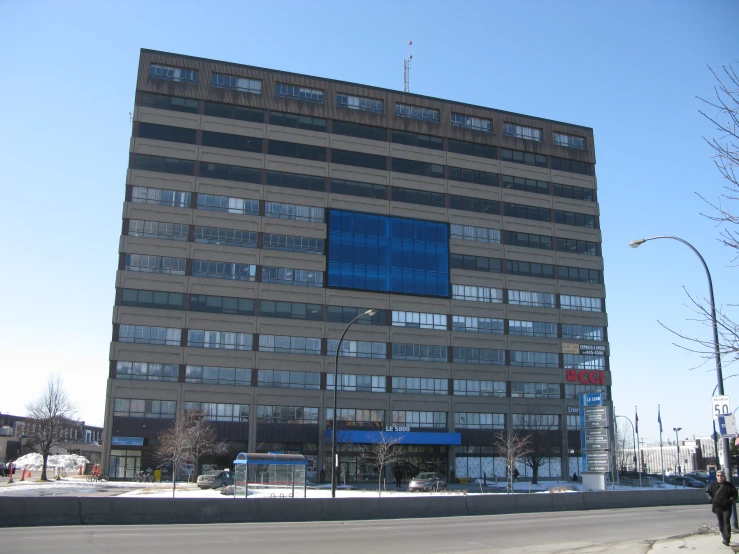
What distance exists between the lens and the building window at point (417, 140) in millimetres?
76250

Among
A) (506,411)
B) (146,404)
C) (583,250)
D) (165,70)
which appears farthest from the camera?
(583,250)

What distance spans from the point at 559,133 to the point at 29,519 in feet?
245

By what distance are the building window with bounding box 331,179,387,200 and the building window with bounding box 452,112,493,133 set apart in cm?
1250

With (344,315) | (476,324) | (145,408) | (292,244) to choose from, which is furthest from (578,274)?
(145,408)

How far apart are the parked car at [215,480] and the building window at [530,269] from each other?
40322mm

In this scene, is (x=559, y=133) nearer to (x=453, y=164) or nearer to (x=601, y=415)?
(x=453, y=164)

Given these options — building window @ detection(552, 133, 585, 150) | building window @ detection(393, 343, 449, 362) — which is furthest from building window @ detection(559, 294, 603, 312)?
building window @ detection(552, 133, 585, 150)

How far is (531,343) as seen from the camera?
254ft

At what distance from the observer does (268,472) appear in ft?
128

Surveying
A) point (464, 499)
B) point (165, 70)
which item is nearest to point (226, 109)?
point (165, 70)

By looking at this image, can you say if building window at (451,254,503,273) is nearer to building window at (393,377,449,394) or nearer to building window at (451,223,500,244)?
building window at (451,223,500,244)

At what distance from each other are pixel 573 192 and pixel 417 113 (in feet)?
70.4

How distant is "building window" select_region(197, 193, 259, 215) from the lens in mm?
67688

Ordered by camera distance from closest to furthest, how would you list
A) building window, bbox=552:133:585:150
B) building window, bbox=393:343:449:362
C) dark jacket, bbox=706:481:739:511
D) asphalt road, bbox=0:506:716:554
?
dark jacket, bbox=706:481:739:511 < asphalt road, bbox=0:506:716:554 < building window, bbox=393:343:449:362 < building window, bbox=552:133:585:150
